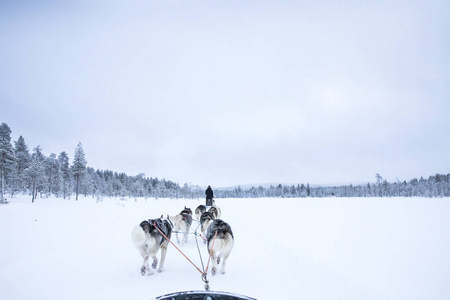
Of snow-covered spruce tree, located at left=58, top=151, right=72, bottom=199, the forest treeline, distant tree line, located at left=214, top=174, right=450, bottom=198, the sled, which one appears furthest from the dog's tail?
distant tree line, located at left=214, top=174, right=450, bottom=198

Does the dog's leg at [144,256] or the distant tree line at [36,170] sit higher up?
the distant tree line at [36,170]

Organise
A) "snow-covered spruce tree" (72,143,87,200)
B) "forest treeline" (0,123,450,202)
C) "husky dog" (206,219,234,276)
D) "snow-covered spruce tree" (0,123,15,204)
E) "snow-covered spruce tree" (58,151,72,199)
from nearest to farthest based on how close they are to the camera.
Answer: "husky dog" (206,219,234,276)
"snow-covered spruce tree" (0,123,15,204)
"forest treeline" (0,123,450,202)
"snow-covered spruce tree" (72,143,87,200)
"snow-covered spruce tree" (58,151,72,199)

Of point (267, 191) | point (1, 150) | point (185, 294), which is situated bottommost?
point (267, 191)

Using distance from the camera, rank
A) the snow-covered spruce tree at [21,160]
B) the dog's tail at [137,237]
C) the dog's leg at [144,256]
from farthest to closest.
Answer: the snow-covered spruce tree at [21,160] < the dog's leg at [144,256] < the dog's tail at [137,237]

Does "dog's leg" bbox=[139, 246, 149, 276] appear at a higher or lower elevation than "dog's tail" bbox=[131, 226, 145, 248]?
lower

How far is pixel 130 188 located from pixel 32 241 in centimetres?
6974

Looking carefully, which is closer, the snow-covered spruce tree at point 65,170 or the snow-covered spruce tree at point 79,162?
the snow-covered spruce tree at point 79,162

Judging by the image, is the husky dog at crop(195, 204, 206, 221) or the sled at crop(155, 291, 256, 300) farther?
the husky dog at crop(195, 204, 206, 221)

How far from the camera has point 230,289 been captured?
13.9 ft

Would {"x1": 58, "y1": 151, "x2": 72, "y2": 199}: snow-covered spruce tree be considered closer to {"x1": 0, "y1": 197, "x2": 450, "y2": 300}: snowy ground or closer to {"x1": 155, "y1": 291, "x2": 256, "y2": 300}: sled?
{"x1": 0, "y1": 197, "x2": 450, "y2": 300}: snowy ground

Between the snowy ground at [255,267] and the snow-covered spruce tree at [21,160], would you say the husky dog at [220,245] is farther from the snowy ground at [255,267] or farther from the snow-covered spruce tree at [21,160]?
the snow-covered spruce tree at [21,160]

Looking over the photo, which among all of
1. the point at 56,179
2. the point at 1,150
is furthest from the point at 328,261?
the point at 56,179

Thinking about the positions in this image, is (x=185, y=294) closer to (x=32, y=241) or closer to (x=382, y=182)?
(x=32, y=241)

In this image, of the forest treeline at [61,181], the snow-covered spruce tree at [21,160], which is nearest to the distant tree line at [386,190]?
the forest treeline at [61,181]
